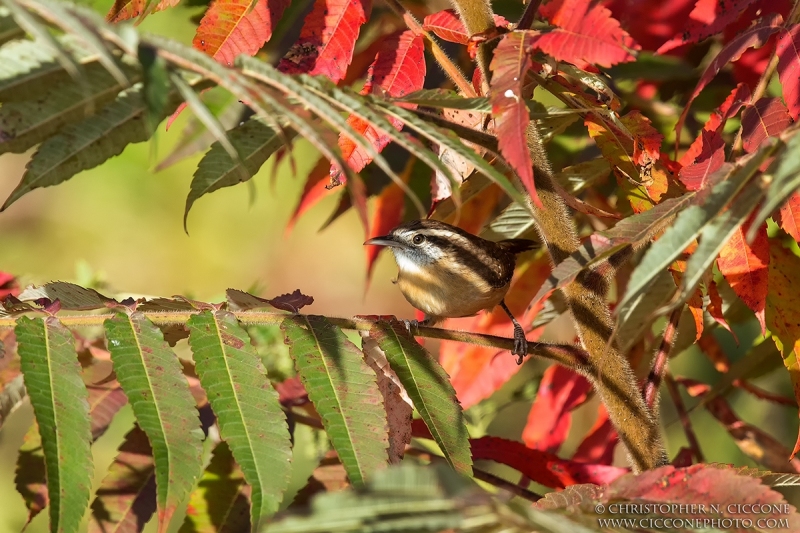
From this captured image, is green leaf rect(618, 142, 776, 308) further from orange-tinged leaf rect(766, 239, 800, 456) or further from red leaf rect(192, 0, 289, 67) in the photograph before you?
red leaf rect(192, 0, 289, 67)

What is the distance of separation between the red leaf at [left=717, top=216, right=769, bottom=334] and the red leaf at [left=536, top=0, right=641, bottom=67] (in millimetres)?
585

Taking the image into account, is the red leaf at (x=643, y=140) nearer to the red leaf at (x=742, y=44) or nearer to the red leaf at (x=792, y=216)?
the red leaf at (x=742, y=44)

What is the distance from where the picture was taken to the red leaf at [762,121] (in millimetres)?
1874

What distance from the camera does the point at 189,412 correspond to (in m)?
1.76

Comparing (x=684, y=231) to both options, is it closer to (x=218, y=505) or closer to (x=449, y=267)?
(x=218, y=505)

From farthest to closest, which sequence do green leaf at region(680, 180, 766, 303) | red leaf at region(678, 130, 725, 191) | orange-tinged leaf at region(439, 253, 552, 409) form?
1. orange-tinged leaf at region(439, 253, 552, 409)
2. red leaf at region(678, 130, 725, 191)
3. green leaf at region(680, 180, 766, 303)

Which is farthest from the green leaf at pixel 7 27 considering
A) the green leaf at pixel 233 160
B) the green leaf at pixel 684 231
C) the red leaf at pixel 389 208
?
the red leaf at pixel 389 208

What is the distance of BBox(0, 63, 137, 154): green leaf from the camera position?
1519 mm

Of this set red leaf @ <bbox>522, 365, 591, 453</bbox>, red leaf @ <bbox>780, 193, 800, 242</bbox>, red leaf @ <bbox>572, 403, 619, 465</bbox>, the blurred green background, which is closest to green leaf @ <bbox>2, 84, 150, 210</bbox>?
red leaf @ <bbox>780, 193, 800, 242</bbox>

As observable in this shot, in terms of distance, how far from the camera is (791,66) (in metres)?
1.92

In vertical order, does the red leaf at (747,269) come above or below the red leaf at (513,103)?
below

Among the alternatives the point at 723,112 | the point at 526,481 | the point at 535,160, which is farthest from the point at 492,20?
the point at 526,481

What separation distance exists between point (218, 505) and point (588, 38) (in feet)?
5.52

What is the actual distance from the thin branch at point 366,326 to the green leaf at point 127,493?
61 cm
